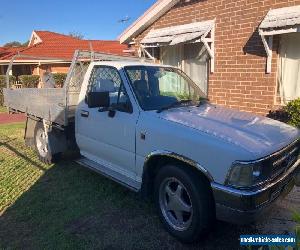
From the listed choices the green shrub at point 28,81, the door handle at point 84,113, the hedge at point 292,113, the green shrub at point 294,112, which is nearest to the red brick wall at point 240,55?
the hedge at point 292,113

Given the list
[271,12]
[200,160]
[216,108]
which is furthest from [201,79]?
[200,160]

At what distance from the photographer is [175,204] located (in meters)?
3.97

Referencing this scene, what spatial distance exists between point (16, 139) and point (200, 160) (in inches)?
293

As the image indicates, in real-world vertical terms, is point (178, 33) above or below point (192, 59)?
above

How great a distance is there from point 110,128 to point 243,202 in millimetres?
2265

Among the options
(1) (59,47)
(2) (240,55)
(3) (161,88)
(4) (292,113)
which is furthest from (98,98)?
(1) (59,47)

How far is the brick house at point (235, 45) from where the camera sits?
7574 mm

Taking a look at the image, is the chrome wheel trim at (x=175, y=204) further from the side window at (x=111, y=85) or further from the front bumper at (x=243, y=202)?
the side window at (x=111, y=85)

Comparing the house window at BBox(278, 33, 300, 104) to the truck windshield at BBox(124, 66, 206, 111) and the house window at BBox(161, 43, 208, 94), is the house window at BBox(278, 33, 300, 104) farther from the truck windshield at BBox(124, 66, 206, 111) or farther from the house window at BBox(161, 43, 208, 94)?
the truck windshield at BBox(124, 66, 206, 111)

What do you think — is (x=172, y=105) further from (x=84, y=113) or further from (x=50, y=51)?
(x=50, y=51)

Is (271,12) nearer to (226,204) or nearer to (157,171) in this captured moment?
(157,171)

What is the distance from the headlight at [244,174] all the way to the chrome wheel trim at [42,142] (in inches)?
176

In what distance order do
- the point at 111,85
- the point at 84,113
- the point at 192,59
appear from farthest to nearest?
the point at 192,59, the point at 84,113, the point at 111,85

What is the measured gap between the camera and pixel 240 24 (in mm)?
8289
